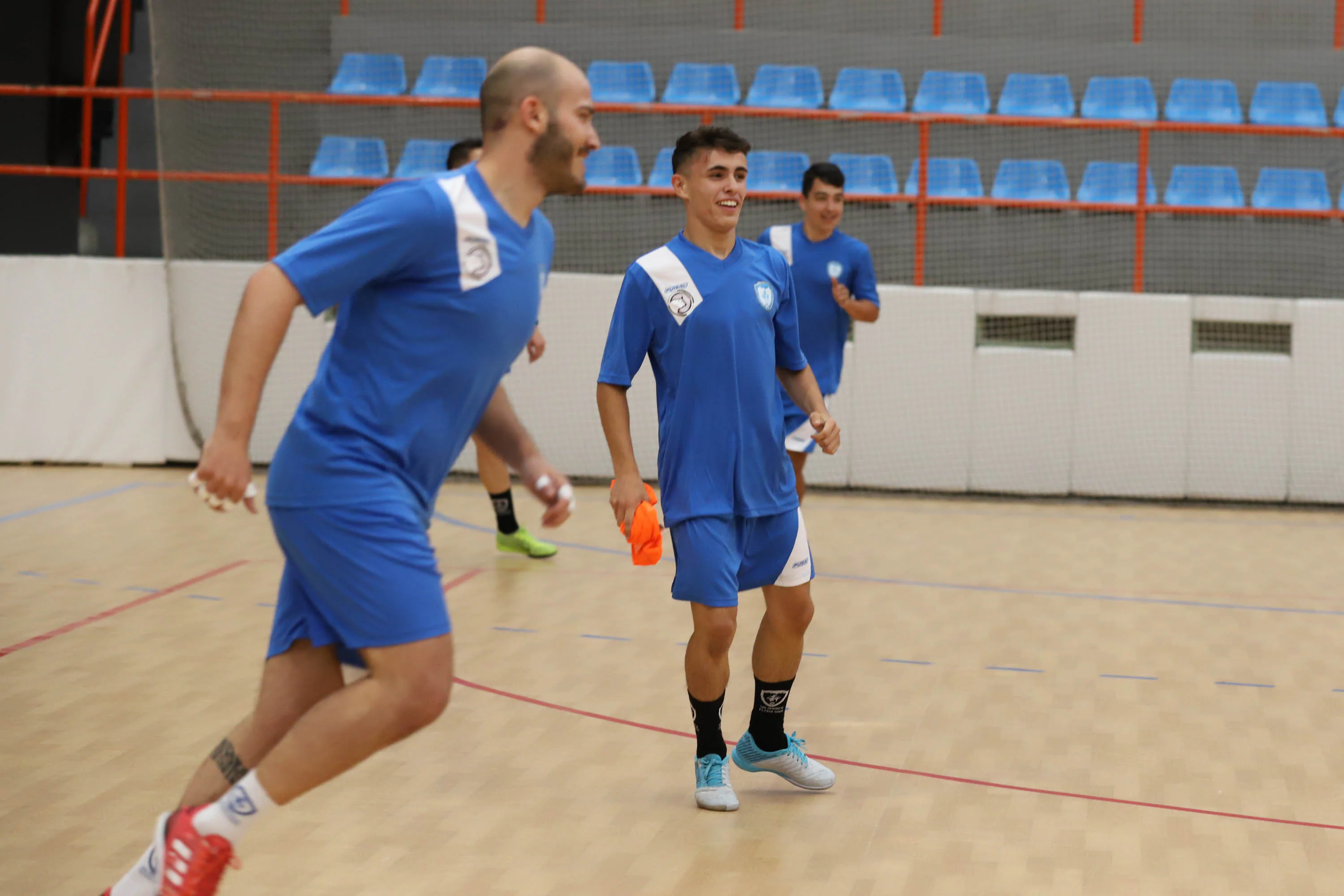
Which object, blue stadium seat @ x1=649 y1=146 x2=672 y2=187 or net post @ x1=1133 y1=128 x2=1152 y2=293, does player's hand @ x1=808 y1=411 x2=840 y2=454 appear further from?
blue stadium seat @ x1=649 y1=146 x2=672 y2=187

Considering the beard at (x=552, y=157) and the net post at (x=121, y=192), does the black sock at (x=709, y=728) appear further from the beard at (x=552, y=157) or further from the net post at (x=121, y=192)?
A: the net post at (x=121, y=192)

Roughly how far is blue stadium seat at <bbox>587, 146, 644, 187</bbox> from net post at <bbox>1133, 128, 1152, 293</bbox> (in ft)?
13.7

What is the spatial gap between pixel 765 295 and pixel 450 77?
10.2 metres

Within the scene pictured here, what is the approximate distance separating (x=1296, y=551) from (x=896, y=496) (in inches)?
110

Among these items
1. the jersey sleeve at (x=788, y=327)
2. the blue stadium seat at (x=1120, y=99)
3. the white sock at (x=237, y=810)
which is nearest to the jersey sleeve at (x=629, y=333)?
the jersey sleeve at (x=788, y=327)

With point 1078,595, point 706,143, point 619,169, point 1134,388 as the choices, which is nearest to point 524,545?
point 1078,595

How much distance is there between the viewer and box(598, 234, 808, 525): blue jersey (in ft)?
13.8

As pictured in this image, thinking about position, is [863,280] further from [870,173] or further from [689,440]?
[870,173]

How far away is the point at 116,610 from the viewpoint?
6.56 metres

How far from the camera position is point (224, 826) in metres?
2.83

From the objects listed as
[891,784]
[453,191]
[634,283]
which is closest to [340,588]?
[453,191]

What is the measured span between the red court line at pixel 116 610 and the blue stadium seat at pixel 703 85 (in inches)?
291

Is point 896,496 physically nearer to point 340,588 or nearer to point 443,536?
point 443,536

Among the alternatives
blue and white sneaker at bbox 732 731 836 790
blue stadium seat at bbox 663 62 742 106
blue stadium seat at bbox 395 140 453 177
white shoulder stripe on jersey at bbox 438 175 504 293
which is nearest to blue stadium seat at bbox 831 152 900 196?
blue stadium seat at bbox 663 62 742 106
